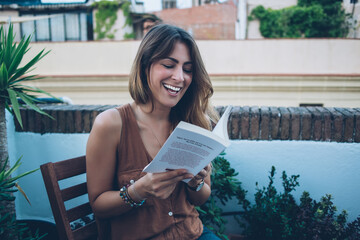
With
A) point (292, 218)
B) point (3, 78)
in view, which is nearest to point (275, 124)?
point (292, 218)

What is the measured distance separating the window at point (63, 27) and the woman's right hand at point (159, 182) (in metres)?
11.1

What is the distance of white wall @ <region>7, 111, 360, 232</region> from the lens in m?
2.12

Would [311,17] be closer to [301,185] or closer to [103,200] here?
[301,185]

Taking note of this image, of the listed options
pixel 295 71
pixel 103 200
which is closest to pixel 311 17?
pixel 295 71

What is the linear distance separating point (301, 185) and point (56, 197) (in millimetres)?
1796

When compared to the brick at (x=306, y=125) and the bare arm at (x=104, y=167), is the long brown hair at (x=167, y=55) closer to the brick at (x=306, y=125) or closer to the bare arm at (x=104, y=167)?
the bare arm at (x=104, y=167)

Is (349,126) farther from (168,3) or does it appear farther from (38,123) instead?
(168,3)

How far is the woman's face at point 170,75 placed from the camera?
1.43 metres

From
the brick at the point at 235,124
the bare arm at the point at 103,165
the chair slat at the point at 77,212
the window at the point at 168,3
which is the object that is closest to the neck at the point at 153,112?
the bare arm at the point at 103,165

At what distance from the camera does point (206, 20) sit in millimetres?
13641

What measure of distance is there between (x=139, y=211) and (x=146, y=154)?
0.29 meters

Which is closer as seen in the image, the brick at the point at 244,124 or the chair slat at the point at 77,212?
the chair slat at the point at 77,212

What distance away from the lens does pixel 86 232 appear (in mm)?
Result: 1488

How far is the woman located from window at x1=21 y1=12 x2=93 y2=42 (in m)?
10.7
